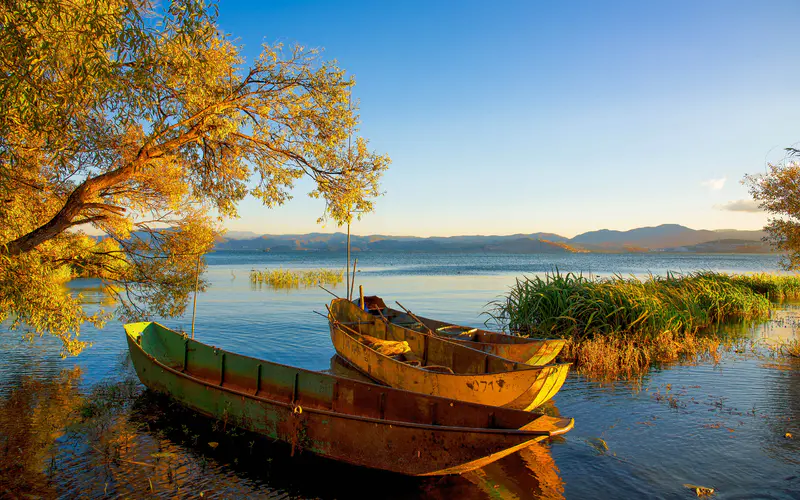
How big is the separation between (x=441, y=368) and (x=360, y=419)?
3.94 meters

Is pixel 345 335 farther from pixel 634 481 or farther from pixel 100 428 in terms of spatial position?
pixel 634 481

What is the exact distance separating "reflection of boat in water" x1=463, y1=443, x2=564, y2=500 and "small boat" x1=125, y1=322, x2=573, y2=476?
818mm

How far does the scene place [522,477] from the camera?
25.5ft

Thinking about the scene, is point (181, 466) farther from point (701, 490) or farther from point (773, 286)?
point (773, 286)

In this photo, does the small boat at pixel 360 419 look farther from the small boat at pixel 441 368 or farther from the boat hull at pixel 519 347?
the boat hull at pixel 519 347

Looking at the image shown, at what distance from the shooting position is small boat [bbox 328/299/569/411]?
9023 millimetres

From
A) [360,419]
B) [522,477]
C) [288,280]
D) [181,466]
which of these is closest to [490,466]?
→ [522,477]

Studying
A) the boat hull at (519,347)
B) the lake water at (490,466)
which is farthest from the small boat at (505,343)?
the lake water at (490,466)

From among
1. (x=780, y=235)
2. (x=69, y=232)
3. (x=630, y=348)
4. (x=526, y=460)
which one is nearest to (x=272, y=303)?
(x=69, y=232)

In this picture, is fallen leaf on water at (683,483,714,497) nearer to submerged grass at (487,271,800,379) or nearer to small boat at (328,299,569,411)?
small boat at (328,299,569,411)

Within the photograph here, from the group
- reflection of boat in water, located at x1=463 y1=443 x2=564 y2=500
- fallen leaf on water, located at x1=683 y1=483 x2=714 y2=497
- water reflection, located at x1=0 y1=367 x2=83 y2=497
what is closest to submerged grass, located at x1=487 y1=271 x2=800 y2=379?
reflection of boat in water, located at x1=463 y1=443 x2=564 y2=500

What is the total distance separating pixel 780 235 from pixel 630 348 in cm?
1390

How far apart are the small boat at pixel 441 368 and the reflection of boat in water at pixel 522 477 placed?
1059 millimetres

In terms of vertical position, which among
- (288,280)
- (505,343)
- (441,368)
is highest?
(505,343)
